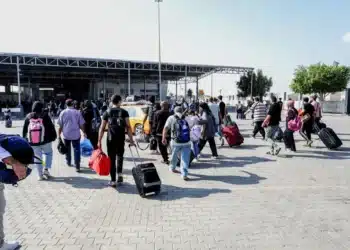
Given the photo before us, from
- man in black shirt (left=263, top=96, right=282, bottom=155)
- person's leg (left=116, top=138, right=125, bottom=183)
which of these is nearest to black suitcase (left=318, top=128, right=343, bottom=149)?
man in black shirt (left=263, top=96, right=282, bottom=155)

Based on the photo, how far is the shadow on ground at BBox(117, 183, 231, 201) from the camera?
5.22 meters

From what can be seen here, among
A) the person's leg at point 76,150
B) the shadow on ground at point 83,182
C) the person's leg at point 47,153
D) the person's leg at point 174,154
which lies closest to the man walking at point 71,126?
the person's leg at point 76,150

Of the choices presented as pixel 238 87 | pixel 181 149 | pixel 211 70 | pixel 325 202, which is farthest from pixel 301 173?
pixel 238 87

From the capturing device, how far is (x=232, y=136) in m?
10.2

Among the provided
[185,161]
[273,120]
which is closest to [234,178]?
[185,161]

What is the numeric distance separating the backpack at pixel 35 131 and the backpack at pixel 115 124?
1595 millimetres

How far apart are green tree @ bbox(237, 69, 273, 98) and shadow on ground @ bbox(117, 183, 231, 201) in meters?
50.8

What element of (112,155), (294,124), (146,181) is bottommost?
(146,181)

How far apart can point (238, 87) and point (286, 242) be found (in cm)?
5540

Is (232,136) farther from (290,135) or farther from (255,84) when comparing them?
(255,84)

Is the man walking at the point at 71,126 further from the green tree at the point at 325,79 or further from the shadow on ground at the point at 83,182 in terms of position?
the green tree at the point at 325,79

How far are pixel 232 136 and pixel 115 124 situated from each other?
5471 millimetres

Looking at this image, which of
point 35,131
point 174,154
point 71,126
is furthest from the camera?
point 71,126

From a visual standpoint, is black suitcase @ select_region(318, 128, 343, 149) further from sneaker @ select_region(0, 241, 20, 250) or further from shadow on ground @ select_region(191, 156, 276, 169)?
→ sneaker @ select_region(0, 241, 20, 250)
